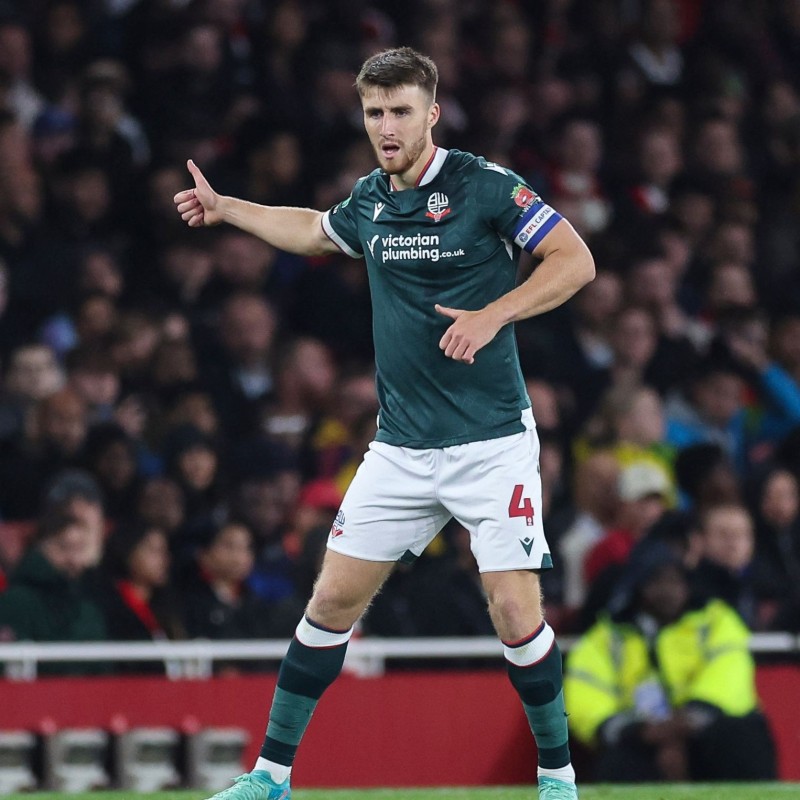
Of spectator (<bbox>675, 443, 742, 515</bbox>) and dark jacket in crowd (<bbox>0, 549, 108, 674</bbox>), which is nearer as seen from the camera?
dark jacket in crowd (<bbox>0, 549, 108, 674</bbox>)

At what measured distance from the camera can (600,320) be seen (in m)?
12.7

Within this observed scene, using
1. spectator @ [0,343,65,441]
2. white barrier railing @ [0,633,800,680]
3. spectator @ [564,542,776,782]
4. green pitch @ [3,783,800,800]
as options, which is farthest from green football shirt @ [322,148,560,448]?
spectator @ [0,343,65,441]

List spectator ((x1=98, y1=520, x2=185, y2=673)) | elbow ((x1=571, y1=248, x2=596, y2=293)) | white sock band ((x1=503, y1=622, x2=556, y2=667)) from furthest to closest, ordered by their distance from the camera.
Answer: spectator ((x1=98, y1=520, x2=185, y2=673)) < white sock band ((x1=503, y1=622, x2=556, y2=667)) < elbow ((x1=571, y1=248, x2=596, y2=293))

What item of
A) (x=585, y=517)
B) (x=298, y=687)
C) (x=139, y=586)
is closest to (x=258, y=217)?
(x=298, y=687)

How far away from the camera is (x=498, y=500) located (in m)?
6.32

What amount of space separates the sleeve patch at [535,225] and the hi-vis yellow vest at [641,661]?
12.6 feet

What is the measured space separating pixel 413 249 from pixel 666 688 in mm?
4028

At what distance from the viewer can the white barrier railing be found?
9.16 metres

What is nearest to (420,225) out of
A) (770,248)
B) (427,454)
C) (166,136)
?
(427,454)

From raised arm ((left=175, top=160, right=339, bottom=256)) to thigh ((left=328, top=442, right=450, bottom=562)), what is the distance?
88 centimetres

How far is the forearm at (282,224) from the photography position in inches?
270

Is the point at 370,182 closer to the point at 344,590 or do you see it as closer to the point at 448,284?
the point at 448,284

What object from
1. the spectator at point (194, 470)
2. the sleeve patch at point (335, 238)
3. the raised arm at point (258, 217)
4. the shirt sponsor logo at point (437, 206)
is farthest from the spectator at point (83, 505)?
the shirt sponsor logo at point (437, 206)

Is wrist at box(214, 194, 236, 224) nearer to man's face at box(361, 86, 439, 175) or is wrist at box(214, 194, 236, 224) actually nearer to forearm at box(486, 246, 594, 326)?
man's face at box(361, 86, 439, 175)
